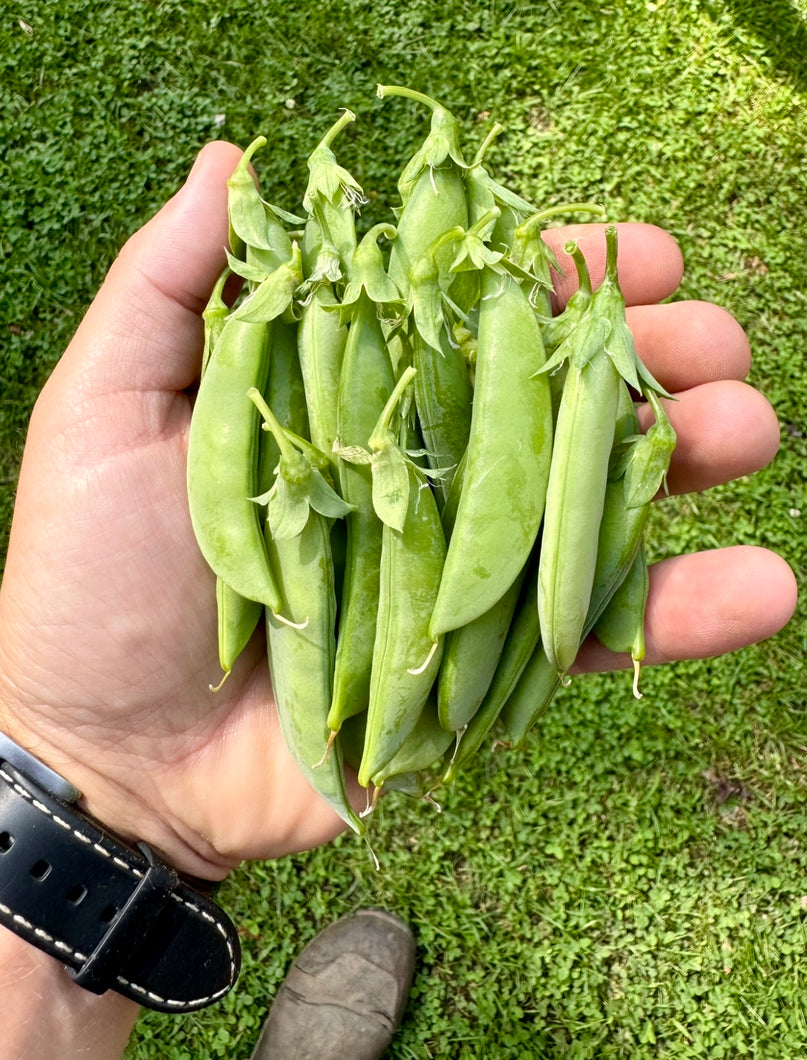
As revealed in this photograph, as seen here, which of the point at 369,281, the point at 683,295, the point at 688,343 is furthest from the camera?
the point at 683,295

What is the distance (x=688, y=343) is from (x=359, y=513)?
128cm

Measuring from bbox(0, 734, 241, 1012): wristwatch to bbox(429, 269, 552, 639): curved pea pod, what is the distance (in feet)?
3.42

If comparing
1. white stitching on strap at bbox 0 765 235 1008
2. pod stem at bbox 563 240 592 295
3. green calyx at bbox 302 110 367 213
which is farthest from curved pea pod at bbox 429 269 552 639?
white stitching on strap at bbox 0 765 235 1008

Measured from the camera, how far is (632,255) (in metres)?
2.93

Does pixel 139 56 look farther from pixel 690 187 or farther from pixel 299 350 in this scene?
pixel 299 350

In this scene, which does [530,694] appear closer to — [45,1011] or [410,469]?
[410,469]

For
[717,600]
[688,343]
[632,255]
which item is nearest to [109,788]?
[717,600]

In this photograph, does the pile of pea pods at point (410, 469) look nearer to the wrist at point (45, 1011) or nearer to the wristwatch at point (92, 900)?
the wristwatch at point (92, 900)

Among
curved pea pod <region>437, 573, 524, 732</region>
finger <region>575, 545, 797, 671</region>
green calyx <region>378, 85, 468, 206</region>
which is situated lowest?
finger <region>575, 545, 797, 671</region>

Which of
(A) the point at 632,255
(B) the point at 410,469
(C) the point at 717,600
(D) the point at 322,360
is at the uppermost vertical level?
(D) the point at 322,360

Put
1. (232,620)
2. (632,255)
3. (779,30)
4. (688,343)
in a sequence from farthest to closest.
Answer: (779,30) → (632,255) → (688,343) → (232,620)

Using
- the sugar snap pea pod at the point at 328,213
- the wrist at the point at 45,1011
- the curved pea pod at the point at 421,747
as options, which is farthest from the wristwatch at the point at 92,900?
the sugar snap pea pod at the point at 328,213

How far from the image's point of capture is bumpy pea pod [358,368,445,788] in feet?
6.64

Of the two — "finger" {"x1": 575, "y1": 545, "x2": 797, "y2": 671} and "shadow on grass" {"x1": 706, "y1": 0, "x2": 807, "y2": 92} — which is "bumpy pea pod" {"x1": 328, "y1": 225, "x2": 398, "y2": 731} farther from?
"shadow on grass" {"x1": 706, "y1": 0, "x2": 807, "y2": 92}
